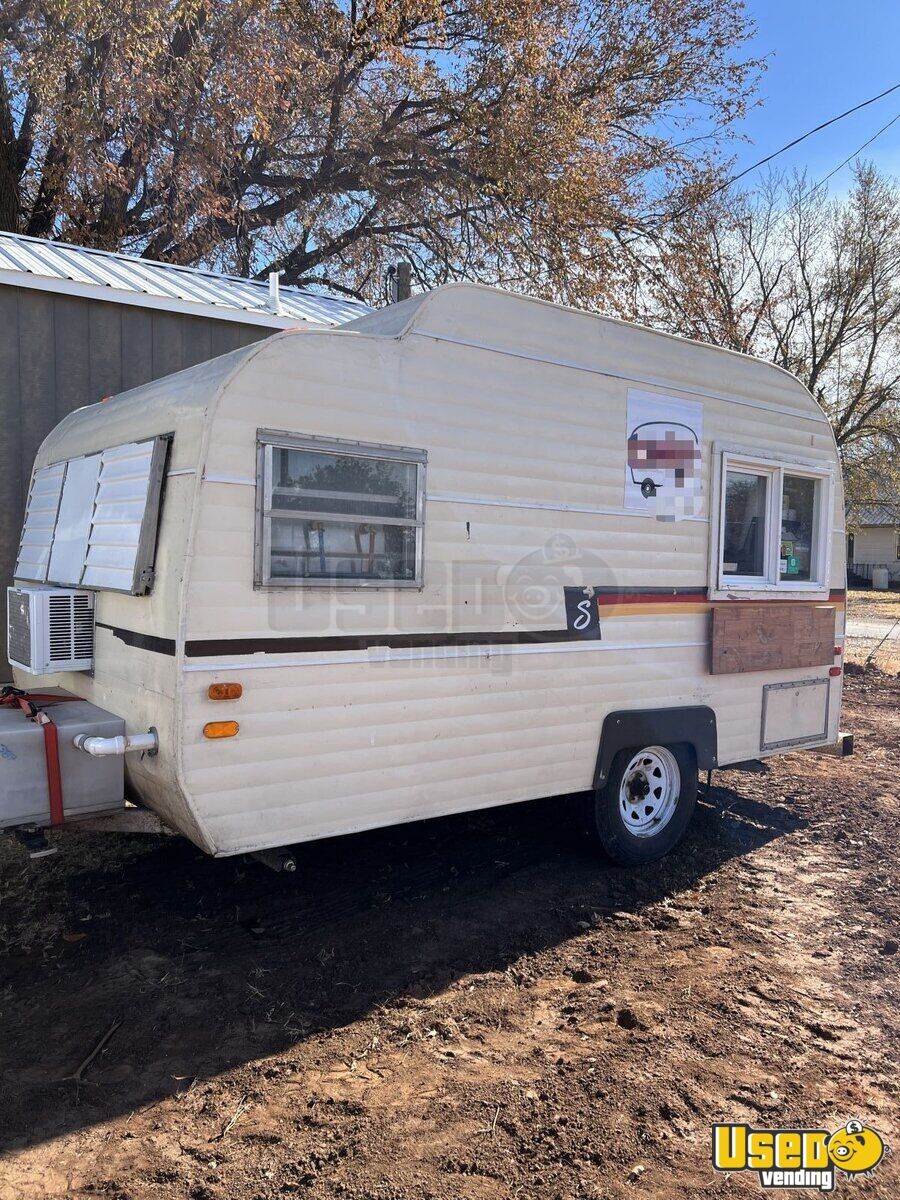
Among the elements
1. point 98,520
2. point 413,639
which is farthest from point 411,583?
point 98,520

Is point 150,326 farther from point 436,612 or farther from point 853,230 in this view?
point 853,230

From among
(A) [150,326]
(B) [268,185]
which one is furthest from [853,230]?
(A) [150,326]

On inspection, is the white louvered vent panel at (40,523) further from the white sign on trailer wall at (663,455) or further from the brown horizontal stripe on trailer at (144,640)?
the white sign on trailer wall at (663,455)

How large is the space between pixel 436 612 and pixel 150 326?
3916 millimetres

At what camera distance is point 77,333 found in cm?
624

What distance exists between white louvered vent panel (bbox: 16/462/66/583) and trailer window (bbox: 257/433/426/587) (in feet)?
6.22

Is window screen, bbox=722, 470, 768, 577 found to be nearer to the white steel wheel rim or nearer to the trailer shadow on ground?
the white steel wheel rim

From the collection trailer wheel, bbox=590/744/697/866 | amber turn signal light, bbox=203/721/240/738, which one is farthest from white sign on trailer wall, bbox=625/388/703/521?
amber turn signal light, bbox=203/721/240/738

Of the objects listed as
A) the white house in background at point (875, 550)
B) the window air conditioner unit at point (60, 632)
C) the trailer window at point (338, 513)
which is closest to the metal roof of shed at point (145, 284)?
the window air conditioner unit at point (60, 632)

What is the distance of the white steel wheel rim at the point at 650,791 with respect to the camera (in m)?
5.14

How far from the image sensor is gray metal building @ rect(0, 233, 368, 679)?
6.03 meters

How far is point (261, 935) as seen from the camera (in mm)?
4078

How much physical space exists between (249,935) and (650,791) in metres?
A: 2.50

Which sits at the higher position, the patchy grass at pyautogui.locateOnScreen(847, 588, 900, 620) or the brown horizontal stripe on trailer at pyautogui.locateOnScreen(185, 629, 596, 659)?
the brown horizontal stripe on trailer at pyautogui.locateOnScreen(185, 629, 596, 659)
